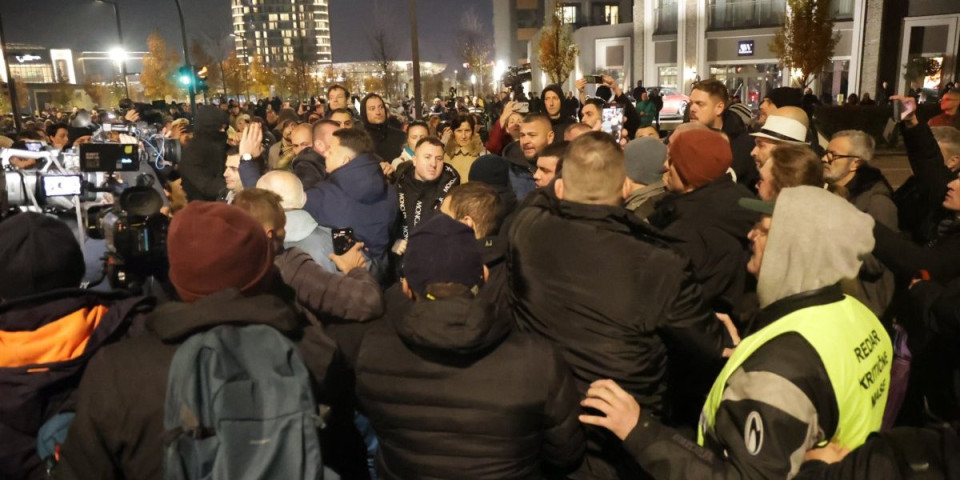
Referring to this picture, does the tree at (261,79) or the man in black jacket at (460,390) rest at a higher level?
the tree at (261,79)

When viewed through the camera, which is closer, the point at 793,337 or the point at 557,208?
the point at 793,337

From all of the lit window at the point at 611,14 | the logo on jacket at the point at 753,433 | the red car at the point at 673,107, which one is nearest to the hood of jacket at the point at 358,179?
the logo on jacket at the point at 753,433

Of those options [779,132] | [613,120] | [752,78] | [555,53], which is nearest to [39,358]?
[779,132]

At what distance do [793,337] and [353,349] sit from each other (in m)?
1.84

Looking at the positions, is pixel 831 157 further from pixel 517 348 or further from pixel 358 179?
pixel 517 348

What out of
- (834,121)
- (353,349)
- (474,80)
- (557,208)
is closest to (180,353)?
(353,349)

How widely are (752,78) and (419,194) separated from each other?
42.5 meters

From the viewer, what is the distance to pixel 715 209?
12.2ft

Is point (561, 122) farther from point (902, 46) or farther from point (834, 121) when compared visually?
point (902, 46)

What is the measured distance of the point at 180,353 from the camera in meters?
2.10

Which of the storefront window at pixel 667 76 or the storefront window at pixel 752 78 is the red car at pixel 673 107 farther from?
the storefront window at pixel 667 76

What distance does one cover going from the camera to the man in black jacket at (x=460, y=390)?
2.24 m

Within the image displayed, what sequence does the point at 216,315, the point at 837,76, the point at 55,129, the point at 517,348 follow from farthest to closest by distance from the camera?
1. the point at 837,76
2. the point at 55,129
3. the point at 517,348
4. the point at 216,315

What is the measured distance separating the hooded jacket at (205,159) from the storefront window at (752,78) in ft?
127
